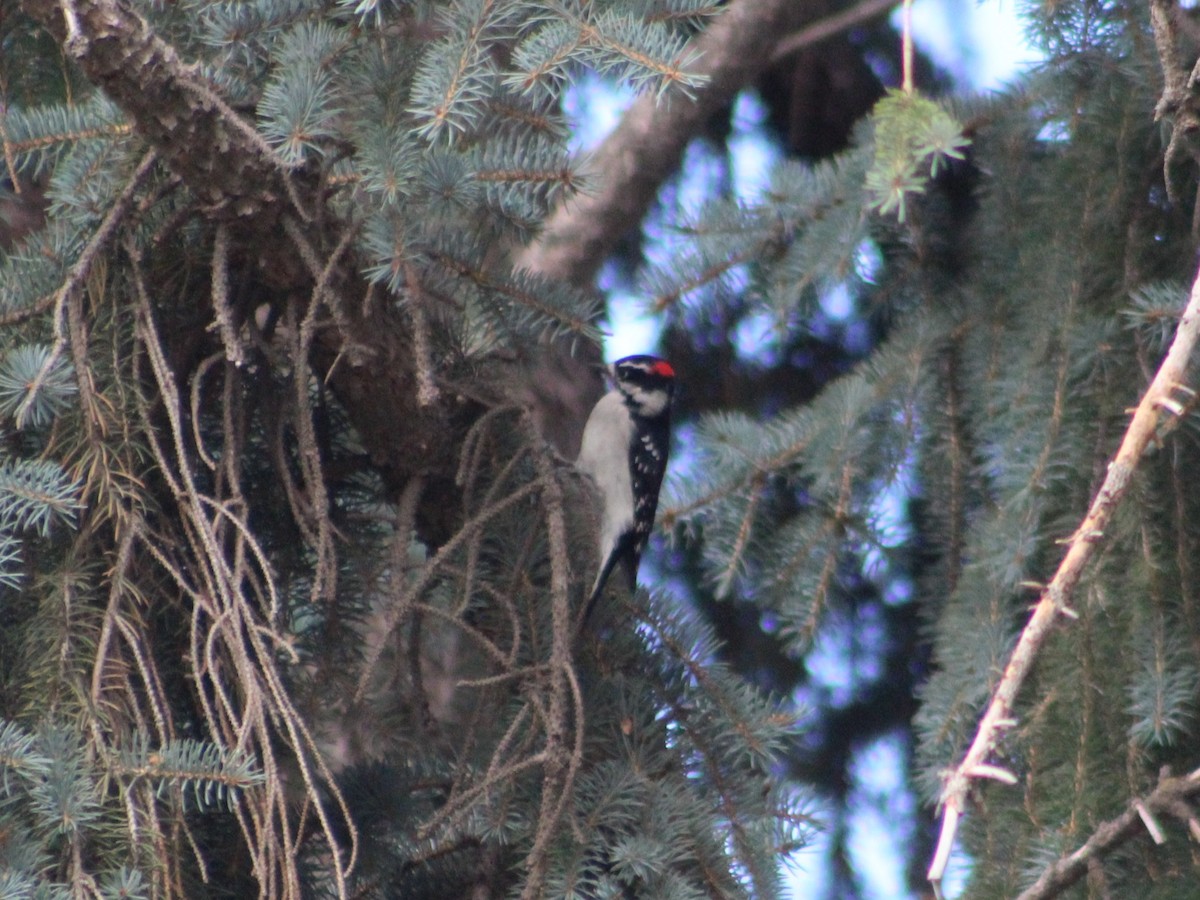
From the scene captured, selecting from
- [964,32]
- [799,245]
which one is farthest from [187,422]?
[964,32]

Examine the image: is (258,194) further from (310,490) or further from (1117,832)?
(1117,832)

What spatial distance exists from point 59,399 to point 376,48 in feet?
2.34

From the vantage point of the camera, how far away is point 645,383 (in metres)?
4.12

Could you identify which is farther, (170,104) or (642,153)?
(642,153)

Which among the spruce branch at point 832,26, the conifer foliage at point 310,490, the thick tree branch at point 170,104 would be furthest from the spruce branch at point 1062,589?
the spruce branch at point 832,26

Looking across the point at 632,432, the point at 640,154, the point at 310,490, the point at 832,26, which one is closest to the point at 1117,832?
the point at 310,490

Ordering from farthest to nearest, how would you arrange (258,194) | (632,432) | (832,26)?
1. (632,432)
2. (832,26)
3. (258,194)

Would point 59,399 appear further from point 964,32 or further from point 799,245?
point 964,32

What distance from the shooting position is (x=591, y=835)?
2.03 m

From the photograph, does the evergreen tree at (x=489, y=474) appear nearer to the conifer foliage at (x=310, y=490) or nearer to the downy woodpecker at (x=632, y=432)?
the conifer foliage at (x=310, y=490)

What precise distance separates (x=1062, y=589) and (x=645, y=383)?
8.87 feet

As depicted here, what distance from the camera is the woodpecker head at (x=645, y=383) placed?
400 centimetres

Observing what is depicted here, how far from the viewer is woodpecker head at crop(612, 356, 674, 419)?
400cm

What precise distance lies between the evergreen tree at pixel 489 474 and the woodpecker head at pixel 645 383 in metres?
1.03
